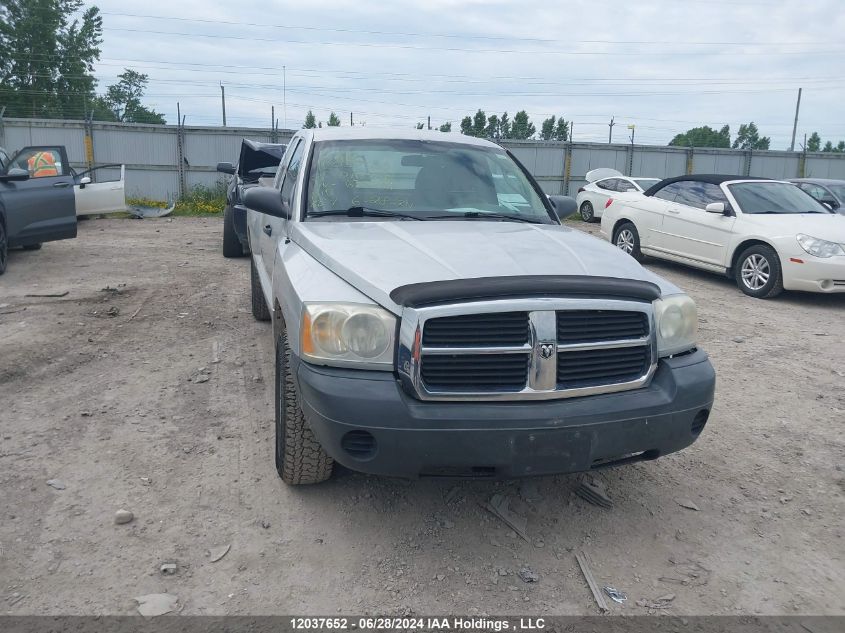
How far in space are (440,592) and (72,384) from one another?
333cm

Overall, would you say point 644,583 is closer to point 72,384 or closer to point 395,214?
point 395,214

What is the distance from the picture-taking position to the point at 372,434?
8.86 feet

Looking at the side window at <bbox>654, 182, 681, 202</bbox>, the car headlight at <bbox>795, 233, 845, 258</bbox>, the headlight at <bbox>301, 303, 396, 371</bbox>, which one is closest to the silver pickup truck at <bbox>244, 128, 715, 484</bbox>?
the headlight at <bbox>301, 303, 396, 371</bbox>

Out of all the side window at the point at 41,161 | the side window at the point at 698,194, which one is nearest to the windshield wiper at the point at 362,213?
the side window at the point at 698,194

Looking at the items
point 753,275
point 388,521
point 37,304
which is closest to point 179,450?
point 388,521

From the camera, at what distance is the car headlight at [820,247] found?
26.9ft

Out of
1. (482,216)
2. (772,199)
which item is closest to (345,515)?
(482,216)

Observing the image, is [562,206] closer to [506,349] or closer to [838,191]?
[506,349]

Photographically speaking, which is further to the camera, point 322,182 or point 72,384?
point 72,384

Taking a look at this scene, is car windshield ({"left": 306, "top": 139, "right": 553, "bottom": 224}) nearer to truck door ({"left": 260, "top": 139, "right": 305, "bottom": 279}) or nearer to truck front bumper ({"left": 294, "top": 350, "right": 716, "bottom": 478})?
truck door ({"left": 260, "top": 139, "right": 305, "bottom": 279})

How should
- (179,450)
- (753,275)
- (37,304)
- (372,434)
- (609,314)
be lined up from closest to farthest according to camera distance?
(372,434) → (609,314) → (179,450) → (37,304) → (753,275)

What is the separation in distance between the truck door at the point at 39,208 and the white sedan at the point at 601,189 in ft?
40.2

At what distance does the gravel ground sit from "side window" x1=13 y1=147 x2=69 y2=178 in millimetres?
5864

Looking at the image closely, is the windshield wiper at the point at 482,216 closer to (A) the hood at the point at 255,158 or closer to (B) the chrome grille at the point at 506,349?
(B) the chrome grille at the point at 506,349
